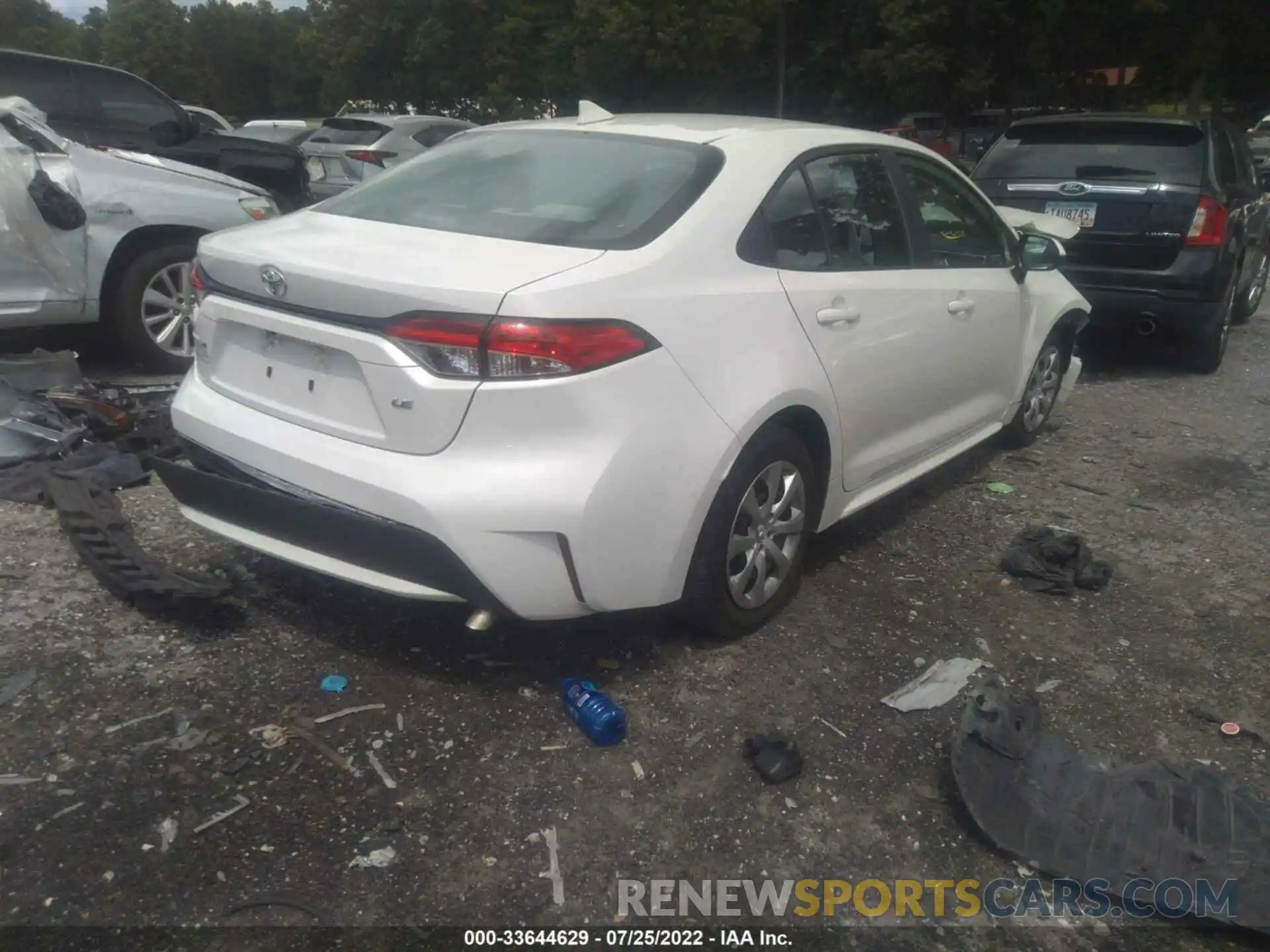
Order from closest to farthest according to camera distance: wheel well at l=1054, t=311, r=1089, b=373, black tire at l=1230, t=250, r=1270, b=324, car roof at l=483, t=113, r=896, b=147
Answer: car roof at l=483, t=113, r=896, b=147, wheel well at l=1054, t=311, r=1089, b=373, black tire at l=1230, t=250, r=1270, b=324

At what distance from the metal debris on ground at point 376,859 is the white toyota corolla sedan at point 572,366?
64 cm

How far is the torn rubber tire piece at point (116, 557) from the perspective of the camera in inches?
138

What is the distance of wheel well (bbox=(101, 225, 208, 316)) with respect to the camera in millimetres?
6062

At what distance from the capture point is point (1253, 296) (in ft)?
32.4

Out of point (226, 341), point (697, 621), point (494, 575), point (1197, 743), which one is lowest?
point (1197, 743)

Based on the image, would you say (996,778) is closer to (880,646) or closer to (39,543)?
(880,646)

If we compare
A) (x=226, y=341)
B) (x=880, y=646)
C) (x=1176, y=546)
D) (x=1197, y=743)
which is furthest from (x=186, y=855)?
(x=1176, y=546)

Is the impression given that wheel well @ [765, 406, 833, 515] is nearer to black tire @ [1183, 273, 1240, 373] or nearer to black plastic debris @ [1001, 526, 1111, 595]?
black plastic debris @ [1001, 526, 1111, 595]

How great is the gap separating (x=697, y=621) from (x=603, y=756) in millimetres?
613

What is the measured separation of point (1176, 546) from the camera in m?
4.71

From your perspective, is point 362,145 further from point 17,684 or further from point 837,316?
point 17,684

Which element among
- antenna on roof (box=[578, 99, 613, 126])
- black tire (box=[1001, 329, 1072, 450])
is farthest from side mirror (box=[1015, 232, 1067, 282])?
antenna on roof (box=[578, 99, 613, 126])

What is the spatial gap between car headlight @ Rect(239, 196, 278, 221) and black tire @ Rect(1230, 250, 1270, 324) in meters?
7.46

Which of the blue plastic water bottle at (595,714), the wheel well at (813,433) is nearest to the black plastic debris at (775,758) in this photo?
the blue plastic water bottle at (595,714)
